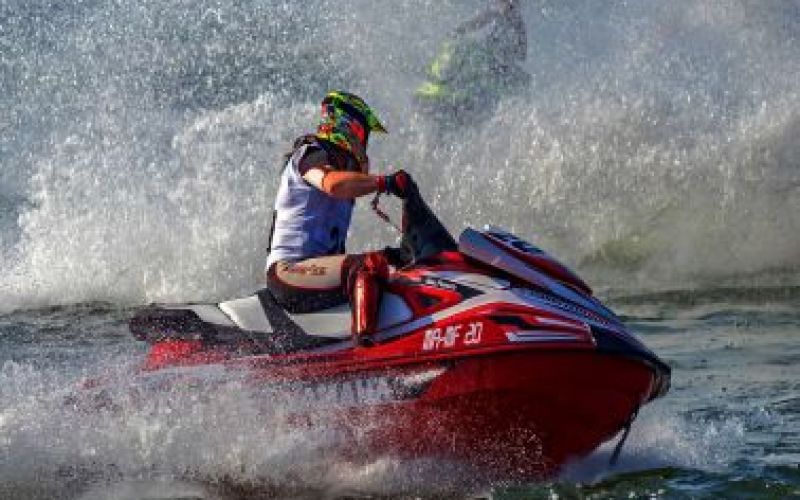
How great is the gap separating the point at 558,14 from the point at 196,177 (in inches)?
298

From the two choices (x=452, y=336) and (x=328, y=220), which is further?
(x=328, y=220)

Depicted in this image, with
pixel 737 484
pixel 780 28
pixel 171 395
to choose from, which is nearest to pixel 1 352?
pixel 171 395

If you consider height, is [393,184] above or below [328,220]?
above

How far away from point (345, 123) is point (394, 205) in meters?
7.38

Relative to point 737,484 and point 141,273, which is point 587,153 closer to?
point 141,273

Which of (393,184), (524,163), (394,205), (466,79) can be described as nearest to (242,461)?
(393,184)

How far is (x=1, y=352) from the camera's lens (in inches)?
405

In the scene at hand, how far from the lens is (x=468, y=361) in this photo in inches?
241

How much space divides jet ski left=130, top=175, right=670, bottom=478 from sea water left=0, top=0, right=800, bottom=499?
0.52 ft

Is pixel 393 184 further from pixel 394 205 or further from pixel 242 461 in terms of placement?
pixel 394 205

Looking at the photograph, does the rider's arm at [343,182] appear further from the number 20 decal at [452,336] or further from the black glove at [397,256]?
the number 20 decal at [452,336]

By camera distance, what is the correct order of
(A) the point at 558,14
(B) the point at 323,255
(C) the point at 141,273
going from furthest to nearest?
1. (A) the point at 558,14
2. (C) the point at 141,273
3. (B) the point at 323,255

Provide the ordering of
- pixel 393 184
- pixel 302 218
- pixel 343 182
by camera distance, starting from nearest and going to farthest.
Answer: pixel 393 184
pixel 343 182
pixel 302 218

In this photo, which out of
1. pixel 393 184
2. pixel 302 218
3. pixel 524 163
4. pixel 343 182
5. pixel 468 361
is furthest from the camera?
pixel 524 163
